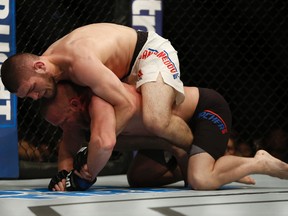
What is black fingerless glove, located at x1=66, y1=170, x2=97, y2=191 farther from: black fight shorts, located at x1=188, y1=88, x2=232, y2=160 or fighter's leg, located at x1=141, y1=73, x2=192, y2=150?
black fight shorts, located at x1=188, y1=88, x2=232, y2=160

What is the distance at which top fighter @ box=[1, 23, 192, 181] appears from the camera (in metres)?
2.34

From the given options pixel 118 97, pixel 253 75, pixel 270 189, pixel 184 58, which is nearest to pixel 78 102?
pixel 118 97

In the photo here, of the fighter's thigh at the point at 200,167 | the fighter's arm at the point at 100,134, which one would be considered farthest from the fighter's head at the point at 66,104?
the fighter's thigh at the point at 200,167

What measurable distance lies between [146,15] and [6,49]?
2.65ft

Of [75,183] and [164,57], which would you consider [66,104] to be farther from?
[164,57]

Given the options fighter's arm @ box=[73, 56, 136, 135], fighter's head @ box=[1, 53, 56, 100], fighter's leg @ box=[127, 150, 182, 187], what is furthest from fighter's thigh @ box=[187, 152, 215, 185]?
fighter's head @ box=[1, 53, 56, 100]

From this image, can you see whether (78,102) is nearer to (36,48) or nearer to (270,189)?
(270,189)

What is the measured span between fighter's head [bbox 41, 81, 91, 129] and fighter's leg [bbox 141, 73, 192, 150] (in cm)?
22

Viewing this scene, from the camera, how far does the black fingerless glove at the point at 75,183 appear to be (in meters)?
2.42

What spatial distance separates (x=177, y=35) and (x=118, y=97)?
1.61 metres

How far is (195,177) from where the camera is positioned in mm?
2486

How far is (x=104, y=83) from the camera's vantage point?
2.32 metres

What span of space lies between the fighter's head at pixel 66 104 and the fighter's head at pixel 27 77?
53 mm

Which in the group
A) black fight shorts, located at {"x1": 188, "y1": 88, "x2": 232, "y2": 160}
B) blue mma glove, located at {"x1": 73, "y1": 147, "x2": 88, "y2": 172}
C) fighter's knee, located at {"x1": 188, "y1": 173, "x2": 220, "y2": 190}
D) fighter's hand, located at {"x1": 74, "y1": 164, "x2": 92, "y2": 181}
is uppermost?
black fight shorts, located at {"x1": 188, "y1": 88, "x2": 232, "y2": 160}
